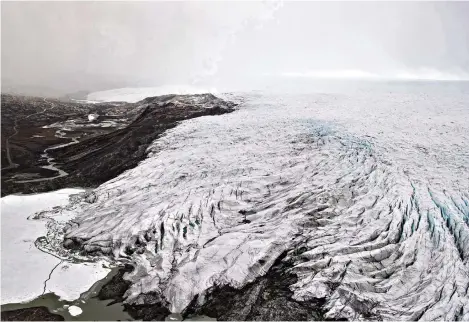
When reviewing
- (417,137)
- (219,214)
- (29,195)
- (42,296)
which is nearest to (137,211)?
(219,214)

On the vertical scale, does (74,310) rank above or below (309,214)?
below

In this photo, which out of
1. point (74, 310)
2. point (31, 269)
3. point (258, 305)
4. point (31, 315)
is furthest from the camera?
point (31, 269)

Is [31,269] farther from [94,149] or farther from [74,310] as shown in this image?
[94,149]

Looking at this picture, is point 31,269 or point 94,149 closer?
point 31,269

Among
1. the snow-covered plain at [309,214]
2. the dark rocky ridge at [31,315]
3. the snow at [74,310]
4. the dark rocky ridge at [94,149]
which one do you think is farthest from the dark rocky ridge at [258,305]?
the dark rocky ridge at [94,149]

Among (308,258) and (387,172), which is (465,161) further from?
(308,258)

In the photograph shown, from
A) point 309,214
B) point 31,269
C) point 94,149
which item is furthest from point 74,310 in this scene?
point 94,149

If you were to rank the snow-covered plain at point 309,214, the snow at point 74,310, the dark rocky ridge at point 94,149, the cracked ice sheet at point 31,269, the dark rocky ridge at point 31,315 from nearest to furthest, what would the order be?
the dark rocky ridge at point 31,315, the snow at point 74,310, the cracked ice sheet at point 31,269, the snow-covered plain at point 309,214, the dark rocky ridge at point 94,149

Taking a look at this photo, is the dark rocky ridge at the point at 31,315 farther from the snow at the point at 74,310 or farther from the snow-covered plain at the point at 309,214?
the snow-covered plain at the point at 309,214
